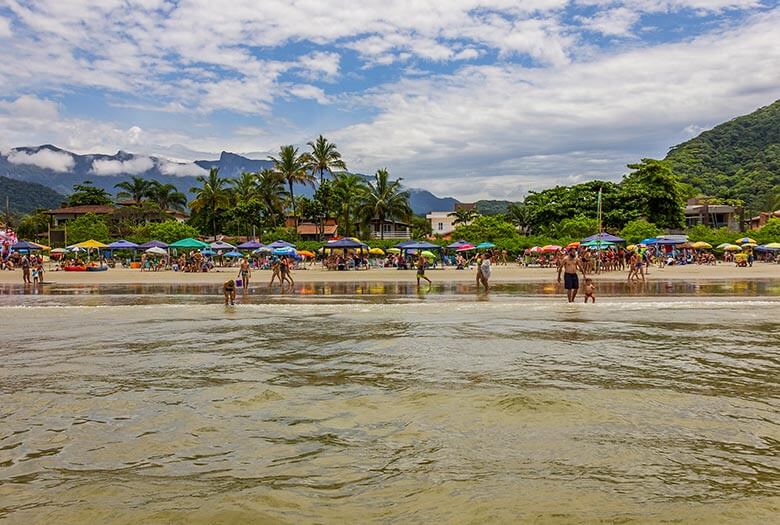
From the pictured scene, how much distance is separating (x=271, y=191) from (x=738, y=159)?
85006mm

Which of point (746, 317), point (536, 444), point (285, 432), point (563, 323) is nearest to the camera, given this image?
point (536, 444)

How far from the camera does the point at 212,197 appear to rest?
65.2 meters

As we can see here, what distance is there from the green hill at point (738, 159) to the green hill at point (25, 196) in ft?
512

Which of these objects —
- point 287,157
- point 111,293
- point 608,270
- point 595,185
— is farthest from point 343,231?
point 111,293

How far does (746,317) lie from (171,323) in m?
13.0

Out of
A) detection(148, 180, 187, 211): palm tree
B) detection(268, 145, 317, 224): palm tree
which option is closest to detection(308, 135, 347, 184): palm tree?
detection(268, 145, 317, 224): palm tree

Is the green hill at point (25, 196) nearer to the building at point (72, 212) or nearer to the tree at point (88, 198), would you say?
the tree at point (88, 198)

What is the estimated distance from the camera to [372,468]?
4.94m

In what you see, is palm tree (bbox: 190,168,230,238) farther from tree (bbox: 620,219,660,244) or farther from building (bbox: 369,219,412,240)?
tree (bbox: 620,219,660,244)

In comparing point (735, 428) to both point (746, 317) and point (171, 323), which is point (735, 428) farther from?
point (171, 323)

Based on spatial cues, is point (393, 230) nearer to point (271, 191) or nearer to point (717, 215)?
point (271, 191)

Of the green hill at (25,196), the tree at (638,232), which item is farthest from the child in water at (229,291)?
the green hill at (25,196)

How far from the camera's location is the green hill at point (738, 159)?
9050 cm

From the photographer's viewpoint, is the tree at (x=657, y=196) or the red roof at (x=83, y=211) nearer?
the tree at (x=657, y=196)
